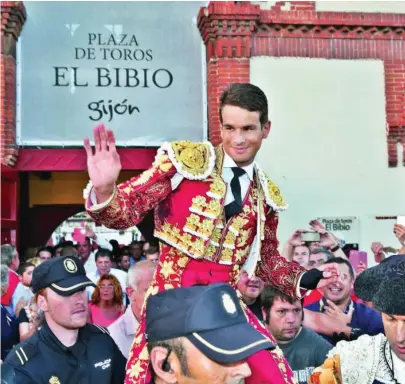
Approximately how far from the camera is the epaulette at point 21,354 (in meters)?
3.14

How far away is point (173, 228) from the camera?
2812 millimetres

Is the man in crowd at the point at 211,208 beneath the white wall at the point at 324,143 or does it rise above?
beneath

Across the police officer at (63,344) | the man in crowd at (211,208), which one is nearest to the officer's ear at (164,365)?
the man in crowd at (211,208)

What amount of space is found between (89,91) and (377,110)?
12.9 ft

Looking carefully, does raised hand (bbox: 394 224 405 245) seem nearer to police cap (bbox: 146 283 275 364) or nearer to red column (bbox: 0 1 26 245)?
police cap (bbox: 146 283 275 364)

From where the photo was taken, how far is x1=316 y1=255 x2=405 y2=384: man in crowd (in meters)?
2.32

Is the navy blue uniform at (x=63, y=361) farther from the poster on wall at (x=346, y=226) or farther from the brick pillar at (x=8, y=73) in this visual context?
the poster on wall at (x=346, y=226)

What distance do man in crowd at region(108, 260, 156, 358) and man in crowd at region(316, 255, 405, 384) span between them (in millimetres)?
2096

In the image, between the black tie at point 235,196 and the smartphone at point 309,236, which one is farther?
the smartphone at point 309,236

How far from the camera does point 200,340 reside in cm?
164

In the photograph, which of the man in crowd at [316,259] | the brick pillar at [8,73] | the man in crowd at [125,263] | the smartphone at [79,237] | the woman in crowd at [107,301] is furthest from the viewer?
the smartphone at [79,237]

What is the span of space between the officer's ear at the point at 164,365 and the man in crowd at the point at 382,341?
3.20 feet

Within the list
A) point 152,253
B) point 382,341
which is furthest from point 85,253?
point 382,341

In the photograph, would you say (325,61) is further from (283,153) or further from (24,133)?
(24,133)
